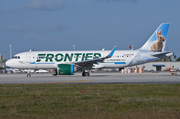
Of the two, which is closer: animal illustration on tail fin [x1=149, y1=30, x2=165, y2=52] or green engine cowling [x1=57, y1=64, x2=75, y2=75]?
green engine cowling [x1=57, y1=64, x2=75, y2=75]

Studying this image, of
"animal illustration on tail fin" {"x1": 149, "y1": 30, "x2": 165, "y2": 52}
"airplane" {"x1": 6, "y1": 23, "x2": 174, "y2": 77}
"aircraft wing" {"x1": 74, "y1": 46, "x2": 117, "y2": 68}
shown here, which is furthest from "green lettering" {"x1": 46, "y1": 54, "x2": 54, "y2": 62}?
"animal illustration on tail fin" {"x1": 149, "y1": 30, "x2": 165, "y2": 52}

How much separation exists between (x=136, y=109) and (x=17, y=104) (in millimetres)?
5430

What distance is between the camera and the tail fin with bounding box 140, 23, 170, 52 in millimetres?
41812

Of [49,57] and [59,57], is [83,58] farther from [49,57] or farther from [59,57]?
[49,57]

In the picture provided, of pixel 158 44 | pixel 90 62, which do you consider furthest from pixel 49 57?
pixel 158 44

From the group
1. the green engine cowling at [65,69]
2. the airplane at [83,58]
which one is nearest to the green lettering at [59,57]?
the airplane at [83,58]

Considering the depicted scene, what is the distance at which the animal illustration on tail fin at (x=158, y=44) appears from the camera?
4184cm

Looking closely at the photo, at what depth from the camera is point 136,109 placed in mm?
10531

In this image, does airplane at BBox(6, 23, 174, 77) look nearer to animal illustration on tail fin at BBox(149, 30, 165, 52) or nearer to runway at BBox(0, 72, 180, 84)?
animal illustration on tail fin at BBox(149, 30, 165, 52)

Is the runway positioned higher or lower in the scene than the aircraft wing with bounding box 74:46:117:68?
lower

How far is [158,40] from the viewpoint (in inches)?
1663

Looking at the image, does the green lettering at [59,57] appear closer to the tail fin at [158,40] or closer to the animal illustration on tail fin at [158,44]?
the tail fin at [158,40]

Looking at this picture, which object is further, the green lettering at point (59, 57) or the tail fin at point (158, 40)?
the tail fin at point (158, 40)

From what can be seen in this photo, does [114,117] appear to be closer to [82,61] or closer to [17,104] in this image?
[17,104]
